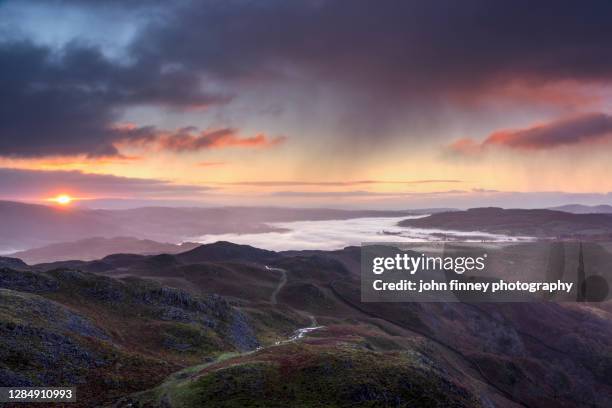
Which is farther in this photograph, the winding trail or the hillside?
the winding trail

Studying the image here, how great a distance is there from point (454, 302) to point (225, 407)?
5906 inches

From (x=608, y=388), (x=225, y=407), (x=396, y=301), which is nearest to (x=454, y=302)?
(x=396, y=301)

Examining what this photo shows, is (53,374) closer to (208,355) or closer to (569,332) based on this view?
(208,355)

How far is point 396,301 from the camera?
144 metres

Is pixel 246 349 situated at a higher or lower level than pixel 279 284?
higher

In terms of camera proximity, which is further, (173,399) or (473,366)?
(473,366)

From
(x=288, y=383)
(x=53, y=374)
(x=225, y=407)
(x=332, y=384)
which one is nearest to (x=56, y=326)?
(x=53, y=374)

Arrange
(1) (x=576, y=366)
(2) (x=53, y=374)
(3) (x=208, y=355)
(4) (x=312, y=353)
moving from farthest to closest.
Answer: (1) (x=576, y=366) < (3) (x=208, y=355) < (4) (x=312, y=353) < (2) (x=53, y=374)

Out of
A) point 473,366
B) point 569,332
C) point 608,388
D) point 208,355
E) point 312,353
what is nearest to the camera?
point 312,353

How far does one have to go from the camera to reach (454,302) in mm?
167000

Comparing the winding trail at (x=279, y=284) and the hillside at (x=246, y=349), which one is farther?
the winding trail at (x=279, y=284)

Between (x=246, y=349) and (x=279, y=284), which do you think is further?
(x=279, y=284)

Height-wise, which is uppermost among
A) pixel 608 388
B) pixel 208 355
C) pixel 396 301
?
pixel 208 355

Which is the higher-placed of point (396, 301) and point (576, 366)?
point (396, 301)
